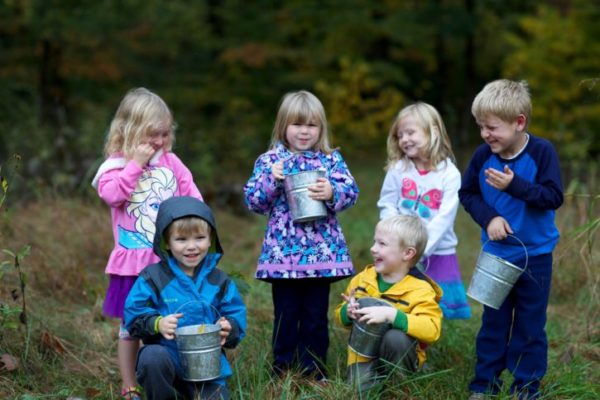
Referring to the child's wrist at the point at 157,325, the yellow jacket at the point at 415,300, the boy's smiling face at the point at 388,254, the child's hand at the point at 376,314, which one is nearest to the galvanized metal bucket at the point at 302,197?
the boy's smiling face at the point at 388,254

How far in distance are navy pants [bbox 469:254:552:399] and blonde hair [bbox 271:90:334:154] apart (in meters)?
1.19

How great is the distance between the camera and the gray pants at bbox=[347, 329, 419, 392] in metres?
3.62

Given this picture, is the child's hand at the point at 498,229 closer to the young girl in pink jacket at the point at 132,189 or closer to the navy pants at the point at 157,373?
the navy pants at the point at 157,373

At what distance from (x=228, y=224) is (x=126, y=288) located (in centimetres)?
550

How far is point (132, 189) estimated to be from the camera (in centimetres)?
384

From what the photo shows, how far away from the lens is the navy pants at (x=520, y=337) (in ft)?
12.4

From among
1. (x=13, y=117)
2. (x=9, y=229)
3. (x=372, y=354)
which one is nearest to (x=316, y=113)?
(x=372, y=354)

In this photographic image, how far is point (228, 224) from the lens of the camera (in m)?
9.38

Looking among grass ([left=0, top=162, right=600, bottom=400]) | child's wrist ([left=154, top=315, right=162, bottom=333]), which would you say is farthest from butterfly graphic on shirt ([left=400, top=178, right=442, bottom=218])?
child's wrist ([left=154, top=315, right=162, bottom=333])

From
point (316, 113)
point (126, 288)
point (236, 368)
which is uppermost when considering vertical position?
point (316, 113)

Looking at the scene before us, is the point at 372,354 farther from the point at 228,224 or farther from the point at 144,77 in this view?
the point at 144,77

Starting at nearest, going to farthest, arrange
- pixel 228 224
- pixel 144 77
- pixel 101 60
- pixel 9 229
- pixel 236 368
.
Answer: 1. pixel 236 368
2. pixel 9 229
3. pixel 228 224
4. pixel 101 60
5. pixel 144 77

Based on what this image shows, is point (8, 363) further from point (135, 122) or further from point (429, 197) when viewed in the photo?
point (429, 197)

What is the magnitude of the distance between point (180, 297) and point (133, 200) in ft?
2.17
